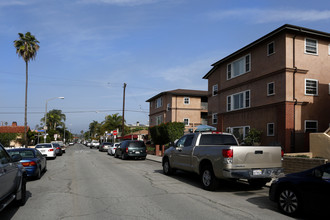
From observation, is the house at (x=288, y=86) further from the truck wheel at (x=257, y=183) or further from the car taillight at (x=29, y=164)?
the car taillight at (x=29, y=164)

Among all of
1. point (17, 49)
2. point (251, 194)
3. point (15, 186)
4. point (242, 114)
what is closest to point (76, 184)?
point (15, 186)

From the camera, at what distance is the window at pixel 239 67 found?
80.2ft

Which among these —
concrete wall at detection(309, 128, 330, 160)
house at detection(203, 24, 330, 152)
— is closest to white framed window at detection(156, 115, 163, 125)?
house at detection(203, 24, 330, 152)

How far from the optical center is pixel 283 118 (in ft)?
65.3

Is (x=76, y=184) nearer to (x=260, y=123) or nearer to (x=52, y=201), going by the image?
(x=52, y=201)

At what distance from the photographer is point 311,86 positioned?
21.0m

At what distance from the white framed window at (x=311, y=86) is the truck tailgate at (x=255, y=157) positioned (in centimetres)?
1354

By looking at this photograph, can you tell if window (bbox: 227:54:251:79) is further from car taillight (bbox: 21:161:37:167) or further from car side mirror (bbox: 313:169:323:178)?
car side mirror (bbox: 313:169:323:178)

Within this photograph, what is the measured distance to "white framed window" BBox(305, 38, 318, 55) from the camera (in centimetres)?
2091

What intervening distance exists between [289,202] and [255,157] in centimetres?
244

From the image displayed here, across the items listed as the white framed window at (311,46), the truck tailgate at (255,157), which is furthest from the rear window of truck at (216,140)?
the white framed window at (311,46)

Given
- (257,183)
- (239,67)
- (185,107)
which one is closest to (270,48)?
(239,67)

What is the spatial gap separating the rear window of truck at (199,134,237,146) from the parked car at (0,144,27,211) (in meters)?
6.12

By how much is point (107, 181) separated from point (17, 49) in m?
28.1
